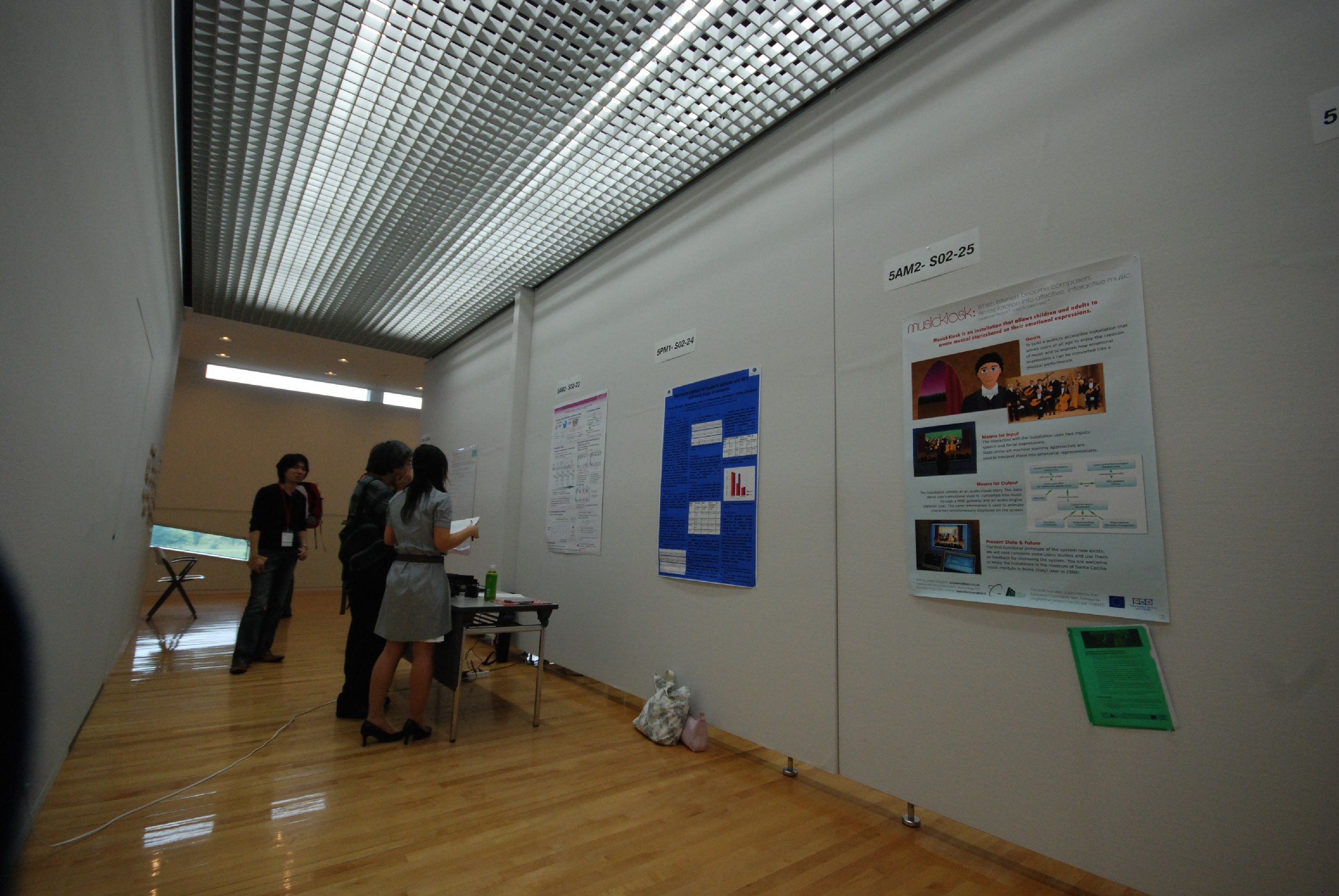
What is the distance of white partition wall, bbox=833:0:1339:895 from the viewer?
1491 mm

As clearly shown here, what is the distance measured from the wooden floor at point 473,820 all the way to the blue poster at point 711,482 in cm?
89

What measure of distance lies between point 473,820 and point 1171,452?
2.49 metres

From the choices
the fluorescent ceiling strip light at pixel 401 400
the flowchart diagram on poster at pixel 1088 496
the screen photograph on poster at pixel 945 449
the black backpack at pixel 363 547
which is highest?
the fluorescent ceiling strip light at pixel 401 400

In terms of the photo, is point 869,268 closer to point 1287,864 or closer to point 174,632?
point 1287,864

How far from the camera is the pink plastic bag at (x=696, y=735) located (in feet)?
9.39

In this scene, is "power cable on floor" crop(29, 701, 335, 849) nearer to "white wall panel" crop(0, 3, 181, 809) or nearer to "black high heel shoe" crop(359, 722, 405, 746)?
"white wall panel" crop(0, 3, 181, 809)

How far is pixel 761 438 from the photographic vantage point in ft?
9.67

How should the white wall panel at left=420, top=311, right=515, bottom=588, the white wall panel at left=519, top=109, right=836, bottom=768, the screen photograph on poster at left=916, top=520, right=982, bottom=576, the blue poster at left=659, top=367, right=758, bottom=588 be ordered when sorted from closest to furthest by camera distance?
the screen photograph on poster at left=916, top=520, right=982, bottom=576
the white wall panel at left=519, top=109, right=836, bottom=768
the blue poster at left=659, top=367, right=758, bottom=588
the white wall panel at left=420, top=311, right=515, bottom=588

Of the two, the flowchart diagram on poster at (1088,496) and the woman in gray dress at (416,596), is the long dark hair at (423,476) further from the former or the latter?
the flowchart diagram on poster at (1088,496)

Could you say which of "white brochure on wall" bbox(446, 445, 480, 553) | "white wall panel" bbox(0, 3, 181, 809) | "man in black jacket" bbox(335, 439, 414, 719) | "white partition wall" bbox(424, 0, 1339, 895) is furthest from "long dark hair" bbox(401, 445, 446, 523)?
"white brochure on wall" bbox(446, 445, 480, 553)

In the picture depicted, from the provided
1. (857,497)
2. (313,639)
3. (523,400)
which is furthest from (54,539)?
(313,639)

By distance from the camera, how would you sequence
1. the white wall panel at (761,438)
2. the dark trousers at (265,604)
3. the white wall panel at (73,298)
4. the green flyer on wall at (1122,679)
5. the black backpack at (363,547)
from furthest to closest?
the dark trousers at (265,604), the black backpack at (363,547), the white wall panel at (761,438), the green flyer on wall at (1122,679), the white wall panel at (73,298)

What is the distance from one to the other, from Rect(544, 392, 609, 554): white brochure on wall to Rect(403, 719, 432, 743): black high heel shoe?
1.51 meters

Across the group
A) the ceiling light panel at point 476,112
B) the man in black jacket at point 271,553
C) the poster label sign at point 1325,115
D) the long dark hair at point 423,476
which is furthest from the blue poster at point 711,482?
the man in black jacket at point 271,553
